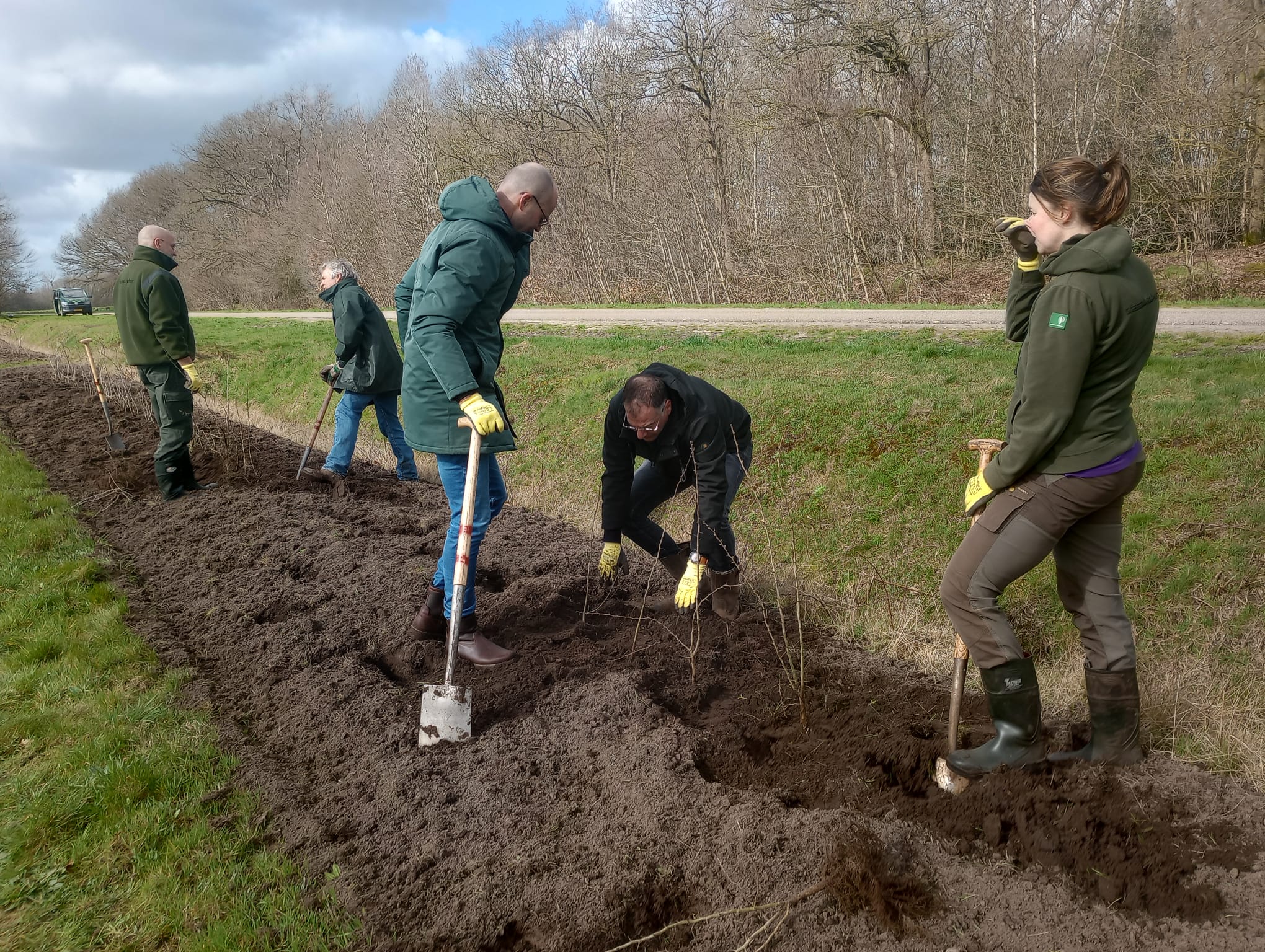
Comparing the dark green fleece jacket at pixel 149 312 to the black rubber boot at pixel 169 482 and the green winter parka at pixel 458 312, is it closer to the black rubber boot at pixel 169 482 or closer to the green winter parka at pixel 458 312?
the black rubber boot at pixel 169 482

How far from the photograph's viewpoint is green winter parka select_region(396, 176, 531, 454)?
3.39m

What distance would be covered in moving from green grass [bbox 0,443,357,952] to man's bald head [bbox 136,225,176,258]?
3706 millimetres

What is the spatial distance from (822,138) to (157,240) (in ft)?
49.4

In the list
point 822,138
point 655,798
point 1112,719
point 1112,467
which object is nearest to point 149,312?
point 655,798

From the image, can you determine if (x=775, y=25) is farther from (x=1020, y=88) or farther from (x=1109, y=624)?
(x=1109, y=624)

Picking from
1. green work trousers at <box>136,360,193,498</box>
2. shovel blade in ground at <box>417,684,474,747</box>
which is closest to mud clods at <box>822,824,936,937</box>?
shovel blade in ground at <box>417,684,474,747</box>

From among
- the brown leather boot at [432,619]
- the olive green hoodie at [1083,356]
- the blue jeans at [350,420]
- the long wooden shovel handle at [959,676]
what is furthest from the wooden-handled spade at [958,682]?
the blue jeans at [350,420]

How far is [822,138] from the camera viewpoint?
18.0 metres

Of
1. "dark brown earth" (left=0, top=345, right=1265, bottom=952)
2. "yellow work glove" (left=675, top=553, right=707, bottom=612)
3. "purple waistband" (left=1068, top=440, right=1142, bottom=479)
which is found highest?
"purple waistband" (left=1068, top=440, right=1142, bottom=479)

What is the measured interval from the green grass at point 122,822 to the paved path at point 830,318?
31.9 feet

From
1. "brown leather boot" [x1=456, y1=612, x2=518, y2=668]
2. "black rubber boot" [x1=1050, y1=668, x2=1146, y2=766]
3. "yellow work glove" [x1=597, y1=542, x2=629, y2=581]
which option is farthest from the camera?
"yellow work glove" [x1=597, y1=542, x2=629, y2=581]

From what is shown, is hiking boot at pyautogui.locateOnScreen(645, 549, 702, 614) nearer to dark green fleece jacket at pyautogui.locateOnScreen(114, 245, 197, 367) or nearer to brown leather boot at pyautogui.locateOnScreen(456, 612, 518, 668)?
brown leather boot at pyautogui.locateOnScreen(456, 612, 518, 668)

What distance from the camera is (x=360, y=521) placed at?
6508 millimetres

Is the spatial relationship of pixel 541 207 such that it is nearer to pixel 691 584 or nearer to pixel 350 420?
pixel 691 584
